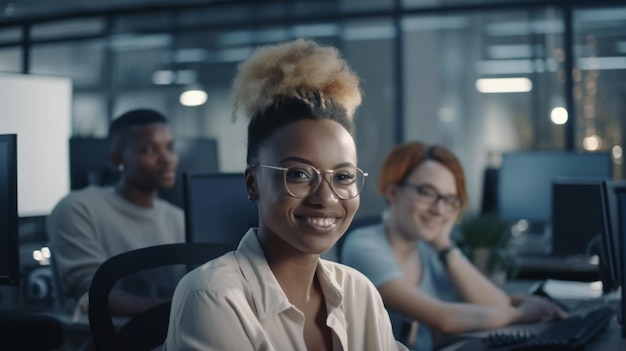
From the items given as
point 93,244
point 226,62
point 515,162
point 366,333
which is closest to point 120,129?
point 93,244

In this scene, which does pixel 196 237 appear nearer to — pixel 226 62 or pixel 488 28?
pixel 488 28

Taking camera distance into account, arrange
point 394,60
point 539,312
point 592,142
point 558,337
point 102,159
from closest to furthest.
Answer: point 558,337 < point 539,312 < point 102,159 < point 592,142 < point 394,60

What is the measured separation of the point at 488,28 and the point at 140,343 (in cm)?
668

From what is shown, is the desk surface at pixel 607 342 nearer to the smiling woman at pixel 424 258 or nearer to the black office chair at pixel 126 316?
the smiling woman at pixel 424 258

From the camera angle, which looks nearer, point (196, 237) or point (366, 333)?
point (366, 333)

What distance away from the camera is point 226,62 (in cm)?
889

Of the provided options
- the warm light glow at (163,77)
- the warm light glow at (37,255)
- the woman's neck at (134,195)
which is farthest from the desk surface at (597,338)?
the warm light glow at (163,77)

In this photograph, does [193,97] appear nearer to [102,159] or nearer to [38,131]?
[102,159]

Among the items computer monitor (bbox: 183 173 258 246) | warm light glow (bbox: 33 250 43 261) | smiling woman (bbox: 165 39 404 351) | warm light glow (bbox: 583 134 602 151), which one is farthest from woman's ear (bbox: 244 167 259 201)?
warm light glow (bbox: 583 134 602 151)

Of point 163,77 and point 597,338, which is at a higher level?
point 163,77

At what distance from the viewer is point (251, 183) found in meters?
1.54

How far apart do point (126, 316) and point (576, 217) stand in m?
2.07

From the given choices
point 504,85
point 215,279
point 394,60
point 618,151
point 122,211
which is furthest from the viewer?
point 394,60

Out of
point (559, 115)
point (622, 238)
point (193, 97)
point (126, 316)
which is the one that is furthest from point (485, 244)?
point (193, 97)
